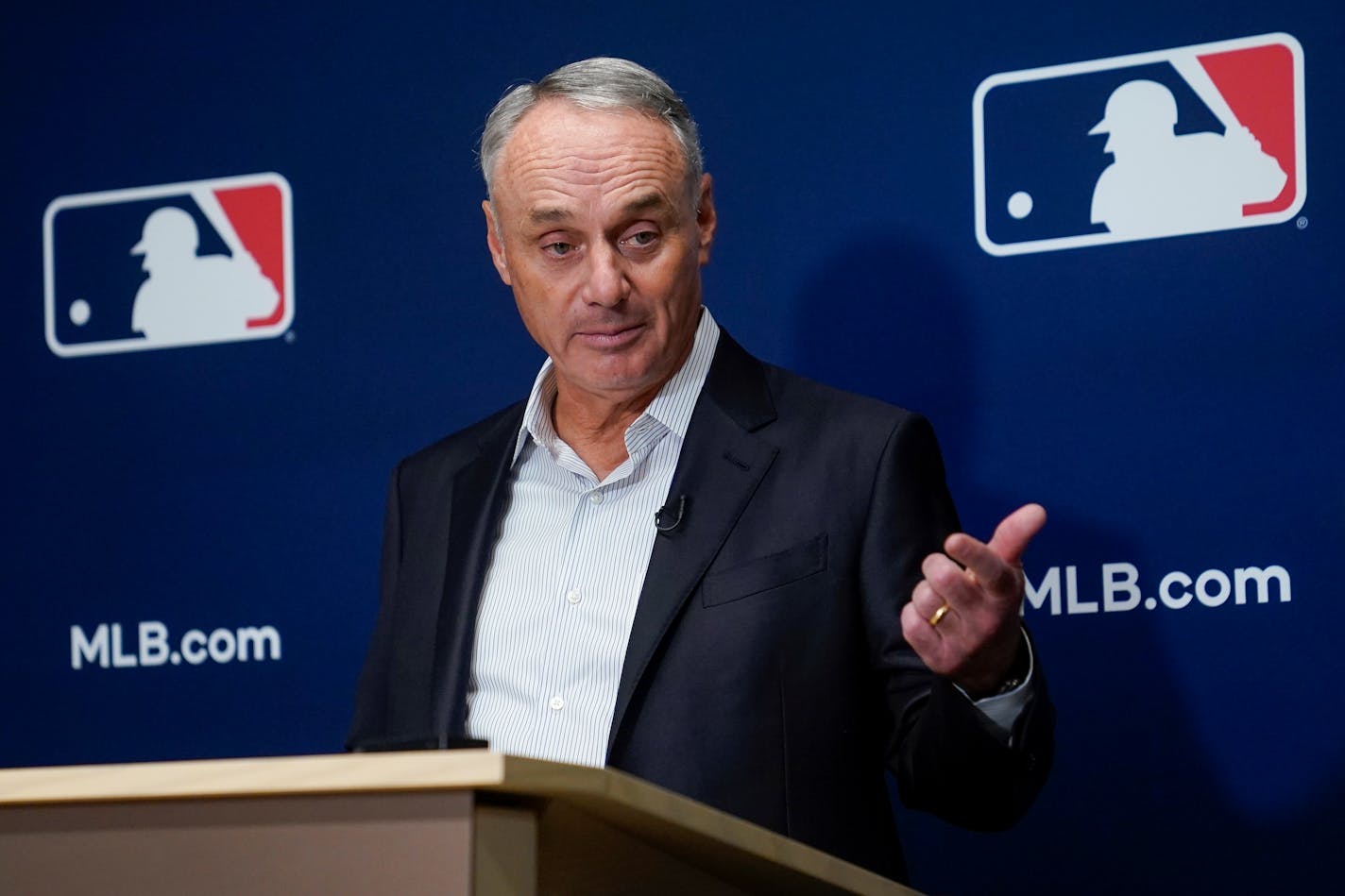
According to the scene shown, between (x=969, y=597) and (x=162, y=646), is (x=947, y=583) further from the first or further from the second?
(x=162, y=646)

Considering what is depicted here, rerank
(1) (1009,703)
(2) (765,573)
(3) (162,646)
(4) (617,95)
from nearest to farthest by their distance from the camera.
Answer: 1. (1) (1009,703)
2. (2) (765,573)
3. (4) (617,95)
4. (3) (162,646)

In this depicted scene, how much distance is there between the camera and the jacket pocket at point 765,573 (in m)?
2.08

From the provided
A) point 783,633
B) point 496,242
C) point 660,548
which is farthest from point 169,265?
point 783,633

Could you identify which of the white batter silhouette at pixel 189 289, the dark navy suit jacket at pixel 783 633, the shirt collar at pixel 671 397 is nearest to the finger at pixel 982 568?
the dark navy suit jacket at pixel 783 633

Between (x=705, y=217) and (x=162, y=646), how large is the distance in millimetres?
1367

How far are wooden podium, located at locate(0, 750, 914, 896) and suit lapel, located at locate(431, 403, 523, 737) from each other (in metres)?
0.95

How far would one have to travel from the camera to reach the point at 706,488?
2172mm

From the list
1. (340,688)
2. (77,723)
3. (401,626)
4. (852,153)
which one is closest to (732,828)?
(401,626)

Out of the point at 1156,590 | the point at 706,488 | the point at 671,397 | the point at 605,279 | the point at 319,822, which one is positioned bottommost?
the point at 319,822

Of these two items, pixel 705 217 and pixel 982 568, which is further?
pixel 705 217

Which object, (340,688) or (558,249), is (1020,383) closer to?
(558,249)

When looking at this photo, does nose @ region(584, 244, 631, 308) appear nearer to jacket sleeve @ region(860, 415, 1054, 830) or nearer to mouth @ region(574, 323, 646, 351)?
mouth @ region(574, 323, 646, 351)

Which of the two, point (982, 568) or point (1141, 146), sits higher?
point (1141, 146)

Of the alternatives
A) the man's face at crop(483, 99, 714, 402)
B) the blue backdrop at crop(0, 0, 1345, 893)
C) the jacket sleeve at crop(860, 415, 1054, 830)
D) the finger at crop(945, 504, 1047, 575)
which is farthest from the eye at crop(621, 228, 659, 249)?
the finger at crop(945, 504, 1047, 575)
